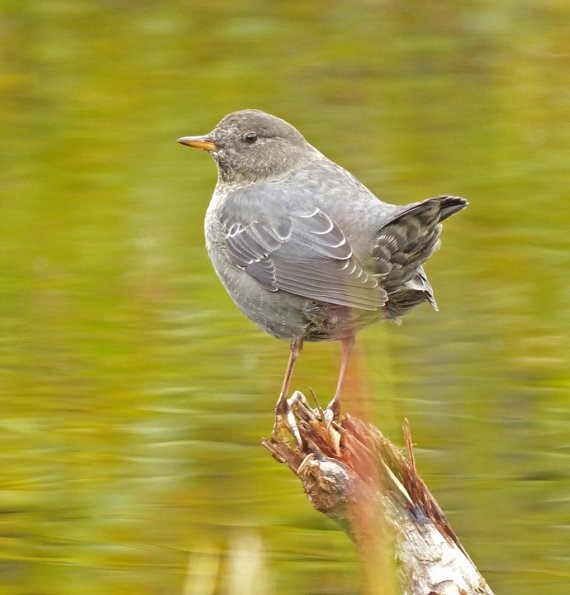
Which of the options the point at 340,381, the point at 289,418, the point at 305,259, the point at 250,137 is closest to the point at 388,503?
the point at 289,418

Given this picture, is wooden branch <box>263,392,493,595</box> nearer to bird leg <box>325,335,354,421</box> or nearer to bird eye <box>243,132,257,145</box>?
bird leg <box>325,335,354,421</box>

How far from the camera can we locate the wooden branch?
4.79 meters

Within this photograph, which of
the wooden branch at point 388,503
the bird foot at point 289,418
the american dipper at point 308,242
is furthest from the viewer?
the american dipper at point 308,242

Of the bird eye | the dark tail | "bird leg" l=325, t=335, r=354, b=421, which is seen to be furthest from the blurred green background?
the bird eye

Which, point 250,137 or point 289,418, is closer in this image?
point 289,418

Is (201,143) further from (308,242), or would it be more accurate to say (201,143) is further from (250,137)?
(308,242)

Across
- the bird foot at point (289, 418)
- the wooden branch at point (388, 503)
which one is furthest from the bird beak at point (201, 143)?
the wooden branch at point (388, 503)

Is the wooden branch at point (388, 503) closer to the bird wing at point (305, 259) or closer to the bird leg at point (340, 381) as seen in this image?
the bird leg at point (340, 381)

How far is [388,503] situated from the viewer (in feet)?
16.1

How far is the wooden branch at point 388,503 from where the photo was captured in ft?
15.7

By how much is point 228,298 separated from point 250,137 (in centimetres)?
196

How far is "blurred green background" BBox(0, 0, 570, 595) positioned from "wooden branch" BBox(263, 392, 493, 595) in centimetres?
20

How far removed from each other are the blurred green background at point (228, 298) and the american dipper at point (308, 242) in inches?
11.3

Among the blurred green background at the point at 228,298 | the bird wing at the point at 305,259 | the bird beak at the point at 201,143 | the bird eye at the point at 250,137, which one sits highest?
the bird eye at the point at 250,137
